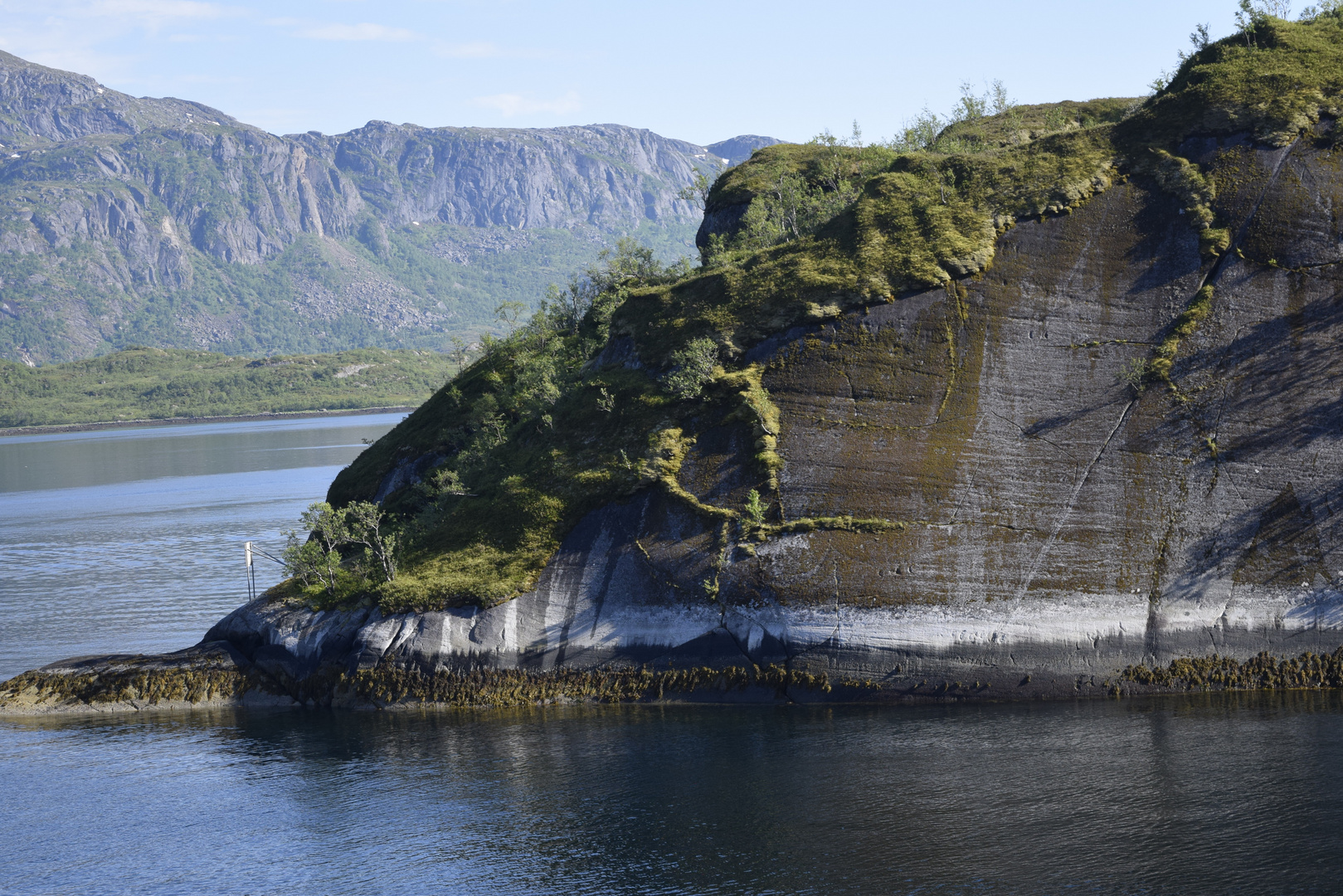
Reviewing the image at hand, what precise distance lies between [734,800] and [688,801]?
1.25 m

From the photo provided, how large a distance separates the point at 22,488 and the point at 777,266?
408ft

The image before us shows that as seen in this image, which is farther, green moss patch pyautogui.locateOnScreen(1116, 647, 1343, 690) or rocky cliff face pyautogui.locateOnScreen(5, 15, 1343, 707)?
rocky cliff face pyautogui.locateOnScreen(5, 15, 1343, 707)

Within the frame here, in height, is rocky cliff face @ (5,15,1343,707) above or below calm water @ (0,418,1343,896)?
above

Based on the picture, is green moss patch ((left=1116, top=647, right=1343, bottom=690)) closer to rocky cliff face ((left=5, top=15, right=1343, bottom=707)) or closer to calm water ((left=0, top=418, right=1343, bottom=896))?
rocky cliff face ((left=5, top=15, right=1343, bottom=707))

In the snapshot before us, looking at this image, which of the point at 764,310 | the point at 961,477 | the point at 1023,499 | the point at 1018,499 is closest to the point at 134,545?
the point at 764,310

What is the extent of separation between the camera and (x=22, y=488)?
13100 cm

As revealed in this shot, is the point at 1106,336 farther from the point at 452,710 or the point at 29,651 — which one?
the point at 29,651

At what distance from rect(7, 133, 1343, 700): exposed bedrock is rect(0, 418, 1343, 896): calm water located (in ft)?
8.25

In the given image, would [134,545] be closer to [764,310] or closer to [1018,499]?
[764,310]

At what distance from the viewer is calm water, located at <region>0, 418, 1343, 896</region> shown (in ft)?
75.7

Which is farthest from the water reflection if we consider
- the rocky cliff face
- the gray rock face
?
the gray rock face

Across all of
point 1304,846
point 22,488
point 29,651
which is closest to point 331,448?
point 22,488

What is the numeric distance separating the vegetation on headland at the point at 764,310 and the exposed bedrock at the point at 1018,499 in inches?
24.6

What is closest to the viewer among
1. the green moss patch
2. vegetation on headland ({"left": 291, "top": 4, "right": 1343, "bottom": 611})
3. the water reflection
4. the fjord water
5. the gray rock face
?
the water reflection
